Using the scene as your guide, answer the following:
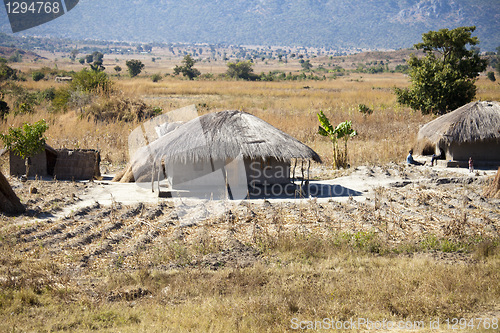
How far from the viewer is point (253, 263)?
23.2 feet

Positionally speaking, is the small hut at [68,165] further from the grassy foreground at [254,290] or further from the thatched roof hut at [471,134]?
the thatched roof hut at [471,134]

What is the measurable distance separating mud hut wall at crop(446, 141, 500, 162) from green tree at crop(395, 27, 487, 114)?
6.38 m

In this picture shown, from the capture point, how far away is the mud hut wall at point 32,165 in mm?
12984

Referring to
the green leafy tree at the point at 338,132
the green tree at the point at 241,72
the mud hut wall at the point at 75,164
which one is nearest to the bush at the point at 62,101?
the mud hut wall at the point at 75,164

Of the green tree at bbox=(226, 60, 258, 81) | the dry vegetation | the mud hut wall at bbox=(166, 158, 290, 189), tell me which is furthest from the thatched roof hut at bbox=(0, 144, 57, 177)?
the green tree at bbox=(226, 60, 258, 81)

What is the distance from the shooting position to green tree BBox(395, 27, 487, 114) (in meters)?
20.2

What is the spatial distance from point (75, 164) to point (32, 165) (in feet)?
3.49

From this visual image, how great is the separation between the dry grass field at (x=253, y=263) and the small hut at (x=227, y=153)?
1.62m

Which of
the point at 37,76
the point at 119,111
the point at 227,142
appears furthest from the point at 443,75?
the point at 37,76

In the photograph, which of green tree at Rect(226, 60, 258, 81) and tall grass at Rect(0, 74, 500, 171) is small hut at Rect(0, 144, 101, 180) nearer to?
tall grass at Rect(0, 74, 500, 171)

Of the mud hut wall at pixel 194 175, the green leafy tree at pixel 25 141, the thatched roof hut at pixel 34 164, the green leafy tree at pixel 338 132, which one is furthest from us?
the green leafy tree at pixel 338 132

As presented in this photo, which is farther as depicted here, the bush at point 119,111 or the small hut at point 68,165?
the bush at point 119,111

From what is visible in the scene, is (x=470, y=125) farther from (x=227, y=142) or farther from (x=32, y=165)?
(x=32, y=165)

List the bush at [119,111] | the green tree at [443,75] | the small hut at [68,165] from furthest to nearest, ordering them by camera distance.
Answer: the bush at [119,111] → the green tree at [443,75] → the small hut at [68,165]
